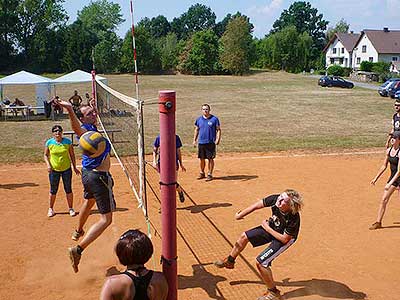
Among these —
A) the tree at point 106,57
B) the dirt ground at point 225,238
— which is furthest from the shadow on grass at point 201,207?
the tree at point 106,57

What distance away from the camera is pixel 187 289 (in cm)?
610

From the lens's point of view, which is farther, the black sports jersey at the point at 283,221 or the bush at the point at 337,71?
the bush at the point at 337,71

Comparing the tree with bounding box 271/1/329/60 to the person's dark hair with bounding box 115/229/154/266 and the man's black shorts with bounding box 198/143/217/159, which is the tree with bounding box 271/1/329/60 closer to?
the man's black shorts with bounding box 198/143/217/159

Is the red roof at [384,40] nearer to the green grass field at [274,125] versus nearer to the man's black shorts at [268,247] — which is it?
the green grass field at [274,125]

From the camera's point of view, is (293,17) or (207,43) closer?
(207,43)

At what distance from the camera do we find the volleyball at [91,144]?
6.11 m

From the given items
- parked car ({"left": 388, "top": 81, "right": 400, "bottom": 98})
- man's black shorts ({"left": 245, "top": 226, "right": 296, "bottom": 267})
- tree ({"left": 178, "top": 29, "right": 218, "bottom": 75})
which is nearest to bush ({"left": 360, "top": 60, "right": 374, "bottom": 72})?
tree ({"left": 178, "top": 29, "right": 218, "bottom": 75})

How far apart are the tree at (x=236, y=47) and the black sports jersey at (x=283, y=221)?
214ft

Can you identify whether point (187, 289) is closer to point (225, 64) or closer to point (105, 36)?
point (225, 64)

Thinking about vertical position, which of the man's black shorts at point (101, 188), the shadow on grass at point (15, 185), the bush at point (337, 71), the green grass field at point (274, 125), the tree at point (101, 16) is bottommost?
the shadow on grass at point (15, 185)

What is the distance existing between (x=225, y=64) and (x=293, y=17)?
60.6 metres

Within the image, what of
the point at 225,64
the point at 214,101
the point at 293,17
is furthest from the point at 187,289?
the point at 293,17

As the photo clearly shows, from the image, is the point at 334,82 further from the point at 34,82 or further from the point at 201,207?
the point at 201,207

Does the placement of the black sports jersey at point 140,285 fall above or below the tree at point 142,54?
below
